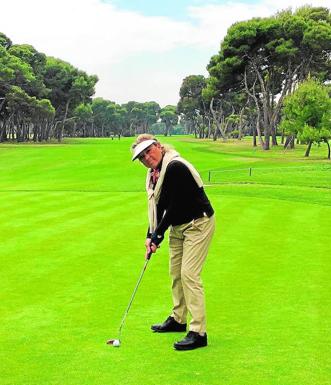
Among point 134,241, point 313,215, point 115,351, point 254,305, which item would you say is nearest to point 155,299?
point 254,305

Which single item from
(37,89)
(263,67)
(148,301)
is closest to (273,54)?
(263,67)

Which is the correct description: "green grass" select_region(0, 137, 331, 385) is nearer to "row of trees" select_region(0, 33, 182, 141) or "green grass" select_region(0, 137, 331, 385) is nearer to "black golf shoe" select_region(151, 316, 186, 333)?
"black golf shoe" select_region(151, 316, 186, 333)

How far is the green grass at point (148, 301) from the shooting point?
5871 millimetres

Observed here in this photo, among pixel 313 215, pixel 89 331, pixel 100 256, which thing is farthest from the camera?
pixel 313 215

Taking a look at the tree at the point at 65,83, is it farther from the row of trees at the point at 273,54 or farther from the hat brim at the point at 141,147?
the hat brim at the point at 141,147

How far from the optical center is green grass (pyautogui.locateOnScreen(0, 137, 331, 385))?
5.87 meters

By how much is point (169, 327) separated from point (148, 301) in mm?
1345

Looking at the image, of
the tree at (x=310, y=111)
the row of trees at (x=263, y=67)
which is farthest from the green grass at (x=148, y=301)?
the row of trees at (x=263, y=67)

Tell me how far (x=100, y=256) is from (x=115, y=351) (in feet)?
18.0

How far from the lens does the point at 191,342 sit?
656 centimetres

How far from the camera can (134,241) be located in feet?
44.3

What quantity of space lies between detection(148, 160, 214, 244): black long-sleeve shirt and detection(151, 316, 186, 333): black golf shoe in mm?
1077

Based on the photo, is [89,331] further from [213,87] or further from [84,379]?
[213,87]

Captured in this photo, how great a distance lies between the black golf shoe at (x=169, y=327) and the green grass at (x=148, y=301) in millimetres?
172
